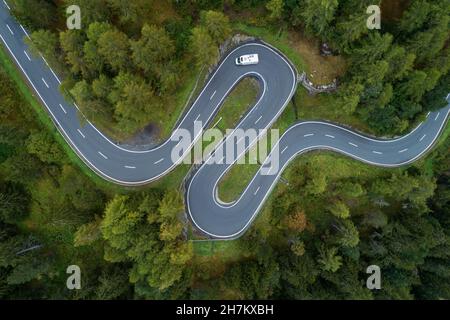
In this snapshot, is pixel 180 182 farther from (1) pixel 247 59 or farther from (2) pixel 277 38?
(2) pixel 277 38

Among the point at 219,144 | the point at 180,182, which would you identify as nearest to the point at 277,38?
the point at 219,144

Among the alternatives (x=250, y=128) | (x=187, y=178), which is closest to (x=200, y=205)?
(x=187, y=178)

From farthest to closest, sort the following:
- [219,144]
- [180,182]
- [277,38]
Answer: [219,144] < [180,182] < [277,38]

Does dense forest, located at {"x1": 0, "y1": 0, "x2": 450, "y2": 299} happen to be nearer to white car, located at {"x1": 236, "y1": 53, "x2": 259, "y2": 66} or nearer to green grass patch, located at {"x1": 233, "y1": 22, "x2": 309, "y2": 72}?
green grass patch, located at {"x1": 233, "y1": 22, "x2": 309, "y2": 72}

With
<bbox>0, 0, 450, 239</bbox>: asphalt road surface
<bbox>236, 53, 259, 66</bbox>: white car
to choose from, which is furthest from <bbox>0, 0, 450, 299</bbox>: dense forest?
<bbox>236, 53, 259, 66</bbox>: white car

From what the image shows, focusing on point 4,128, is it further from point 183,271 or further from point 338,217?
point 338,217

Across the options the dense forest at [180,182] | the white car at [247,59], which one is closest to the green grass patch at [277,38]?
the dense forest at [180,182]
